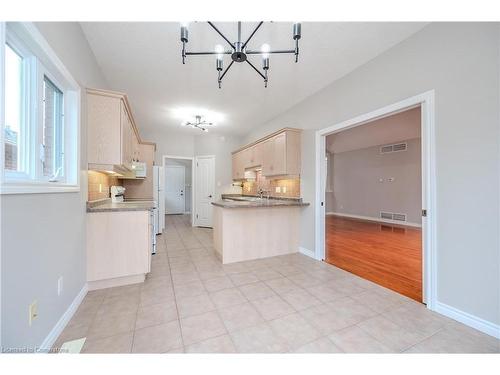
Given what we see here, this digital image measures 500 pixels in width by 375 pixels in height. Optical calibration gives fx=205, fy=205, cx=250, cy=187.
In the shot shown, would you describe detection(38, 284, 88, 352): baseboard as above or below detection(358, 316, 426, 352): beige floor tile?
above

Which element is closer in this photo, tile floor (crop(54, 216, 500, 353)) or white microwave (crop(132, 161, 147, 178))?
tile floor (crop(54, 216, 500, 353))

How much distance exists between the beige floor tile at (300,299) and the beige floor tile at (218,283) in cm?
68

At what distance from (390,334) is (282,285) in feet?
3.61

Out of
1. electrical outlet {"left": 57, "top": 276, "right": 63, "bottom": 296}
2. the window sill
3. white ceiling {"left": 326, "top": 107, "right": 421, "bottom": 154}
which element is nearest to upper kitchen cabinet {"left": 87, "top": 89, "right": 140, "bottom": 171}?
the window sill

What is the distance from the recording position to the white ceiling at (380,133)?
469 cm

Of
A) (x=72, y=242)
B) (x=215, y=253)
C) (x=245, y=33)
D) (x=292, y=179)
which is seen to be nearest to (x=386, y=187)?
(x=292, y=179)

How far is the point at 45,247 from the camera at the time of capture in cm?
141

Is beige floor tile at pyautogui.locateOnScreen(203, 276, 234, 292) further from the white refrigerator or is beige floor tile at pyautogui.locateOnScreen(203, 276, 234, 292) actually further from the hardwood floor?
the white refrigerator

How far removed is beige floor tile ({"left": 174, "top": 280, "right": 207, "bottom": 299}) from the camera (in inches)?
87.6

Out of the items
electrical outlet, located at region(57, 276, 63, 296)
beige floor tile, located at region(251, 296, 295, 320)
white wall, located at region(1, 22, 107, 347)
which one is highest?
white wall, located at region(1, 22, 107, 347)

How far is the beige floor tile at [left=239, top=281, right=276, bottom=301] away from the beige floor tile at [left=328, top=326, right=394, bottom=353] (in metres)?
0.79

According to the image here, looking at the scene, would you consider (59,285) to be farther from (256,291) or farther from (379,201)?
(379,201)

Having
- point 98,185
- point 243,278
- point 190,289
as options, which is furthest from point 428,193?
point 98,185

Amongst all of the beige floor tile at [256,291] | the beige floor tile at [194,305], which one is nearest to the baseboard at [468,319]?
the beige floor tile at [256,291]
